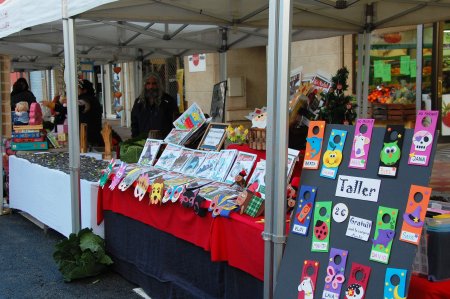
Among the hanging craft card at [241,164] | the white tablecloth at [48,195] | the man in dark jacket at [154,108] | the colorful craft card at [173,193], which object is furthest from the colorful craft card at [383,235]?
the man in dark jacket at [154,108]

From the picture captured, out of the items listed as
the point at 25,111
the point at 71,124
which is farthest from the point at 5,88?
the point at 71,124

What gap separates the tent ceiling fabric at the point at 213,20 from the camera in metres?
4.59

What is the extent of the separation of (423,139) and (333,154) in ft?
1.40

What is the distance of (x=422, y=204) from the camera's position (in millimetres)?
1922

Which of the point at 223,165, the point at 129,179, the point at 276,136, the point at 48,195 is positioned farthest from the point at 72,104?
the point at 276,136

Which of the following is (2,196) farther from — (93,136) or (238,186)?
(238,186)

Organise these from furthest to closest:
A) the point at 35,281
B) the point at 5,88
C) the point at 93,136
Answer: the point at 93,136
the point at 5,88
the point at 35,281

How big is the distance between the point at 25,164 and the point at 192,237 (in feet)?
11.2

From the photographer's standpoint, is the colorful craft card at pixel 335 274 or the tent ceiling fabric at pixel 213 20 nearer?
the colorful craft card at pixel 335 274

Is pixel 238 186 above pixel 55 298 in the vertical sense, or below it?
above

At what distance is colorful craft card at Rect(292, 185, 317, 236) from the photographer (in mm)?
2328

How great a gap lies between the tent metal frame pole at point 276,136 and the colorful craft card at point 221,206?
46 cm

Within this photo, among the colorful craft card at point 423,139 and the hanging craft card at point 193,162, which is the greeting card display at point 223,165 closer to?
the hanging craft card at point 193,162

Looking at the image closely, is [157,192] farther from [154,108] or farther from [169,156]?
[154,108]
